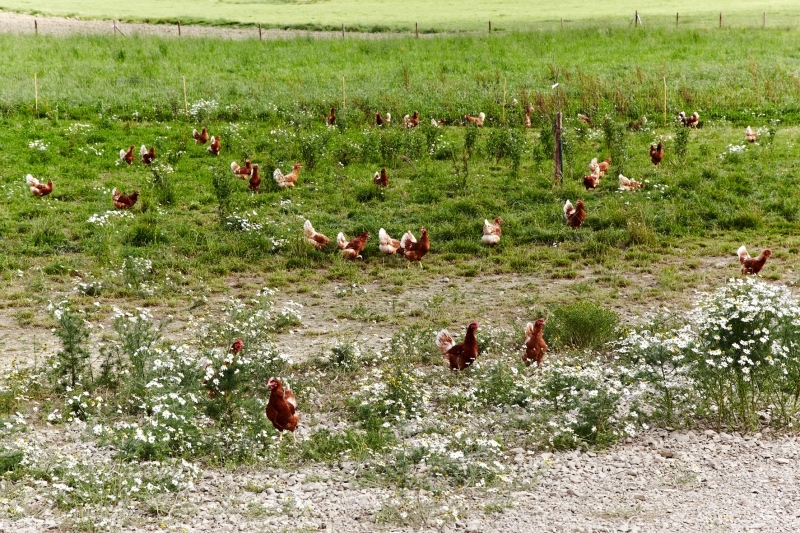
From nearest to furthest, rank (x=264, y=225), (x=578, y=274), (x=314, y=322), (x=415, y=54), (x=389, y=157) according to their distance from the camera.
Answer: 1. (x=314, y=322)
2. (x=578, y=274)
3. (x=264, y=225)
4. (x=389, y=157)
5. (x=415, y=54)

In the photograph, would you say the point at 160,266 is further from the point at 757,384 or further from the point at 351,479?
the point at 757,384

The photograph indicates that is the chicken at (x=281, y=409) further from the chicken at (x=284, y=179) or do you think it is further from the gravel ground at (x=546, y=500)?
the chicken at (x=284, y=179)

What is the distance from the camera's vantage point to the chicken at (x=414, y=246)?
1446 cm

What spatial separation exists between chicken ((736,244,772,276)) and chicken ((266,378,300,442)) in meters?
7.23

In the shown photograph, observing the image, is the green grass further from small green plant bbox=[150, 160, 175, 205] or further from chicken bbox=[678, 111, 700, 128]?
chicken bbox=[678, 111, 700, 128]

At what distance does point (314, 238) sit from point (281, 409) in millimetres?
6474

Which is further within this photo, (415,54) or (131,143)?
(415,54)

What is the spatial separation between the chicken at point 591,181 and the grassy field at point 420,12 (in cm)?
2616

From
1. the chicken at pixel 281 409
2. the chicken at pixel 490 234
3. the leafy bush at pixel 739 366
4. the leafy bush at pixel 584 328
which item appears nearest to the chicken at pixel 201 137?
the chicken at pixel 490 234

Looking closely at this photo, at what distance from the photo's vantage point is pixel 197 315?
12.7 meters

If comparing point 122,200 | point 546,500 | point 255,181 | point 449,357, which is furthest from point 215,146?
point 546,500

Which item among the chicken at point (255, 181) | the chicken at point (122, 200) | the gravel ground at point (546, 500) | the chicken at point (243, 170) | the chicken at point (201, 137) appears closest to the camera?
the gravel ground at point (546, 500)

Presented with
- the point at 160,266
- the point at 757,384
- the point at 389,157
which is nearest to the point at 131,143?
the point at 389,157

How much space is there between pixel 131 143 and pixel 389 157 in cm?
555
